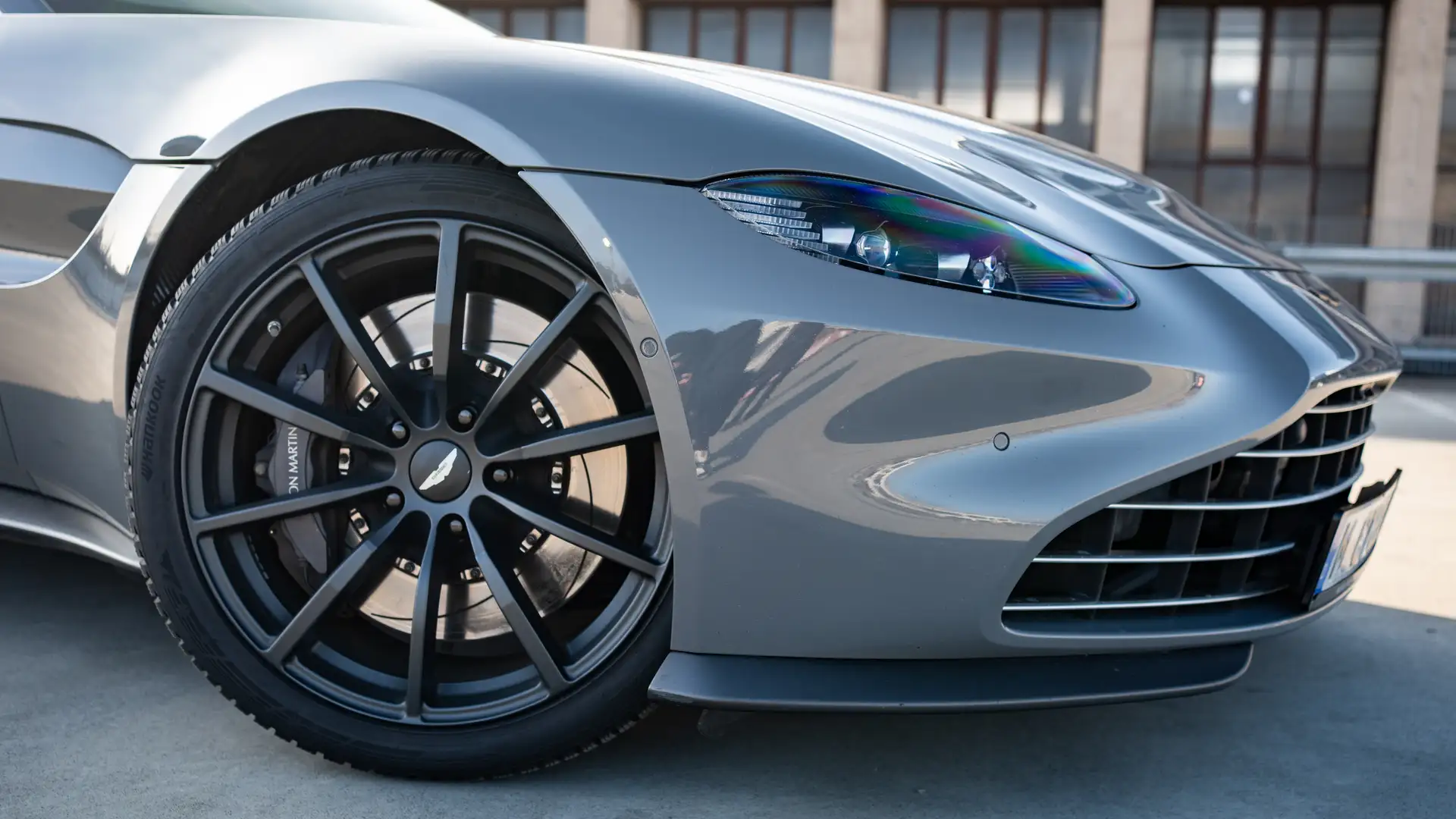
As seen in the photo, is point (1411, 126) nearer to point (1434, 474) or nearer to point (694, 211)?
point (1434, 474)

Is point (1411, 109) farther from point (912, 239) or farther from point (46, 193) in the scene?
point (46, 193)

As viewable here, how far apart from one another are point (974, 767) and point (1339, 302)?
39.1 inches

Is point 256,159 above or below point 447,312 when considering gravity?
above

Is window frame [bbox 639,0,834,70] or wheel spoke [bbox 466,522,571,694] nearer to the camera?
wheel spoke [bbox 466,522,571,694]

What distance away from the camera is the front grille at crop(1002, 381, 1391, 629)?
1.53 metres

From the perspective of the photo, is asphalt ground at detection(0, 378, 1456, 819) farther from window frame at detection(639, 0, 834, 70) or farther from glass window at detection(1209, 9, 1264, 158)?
window frame at detection(639, 0, 834, 70)

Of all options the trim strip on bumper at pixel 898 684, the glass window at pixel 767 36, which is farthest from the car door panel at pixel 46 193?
the glass window at pixel 767 36

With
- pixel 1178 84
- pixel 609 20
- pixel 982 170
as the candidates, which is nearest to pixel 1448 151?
pixel 1178 84

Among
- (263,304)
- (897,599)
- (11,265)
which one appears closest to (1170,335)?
(897,599)

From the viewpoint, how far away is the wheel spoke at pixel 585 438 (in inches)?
63.0

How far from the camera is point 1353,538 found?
1840 mm

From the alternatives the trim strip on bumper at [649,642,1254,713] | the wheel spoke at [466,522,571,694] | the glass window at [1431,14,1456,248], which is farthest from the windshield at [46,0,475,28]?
the glass window at [1431,14,1456,248]

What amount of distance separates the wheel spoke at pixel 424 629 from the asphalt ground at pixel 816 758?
0.43 feet

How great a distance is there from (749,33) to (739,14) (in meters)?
0.27
